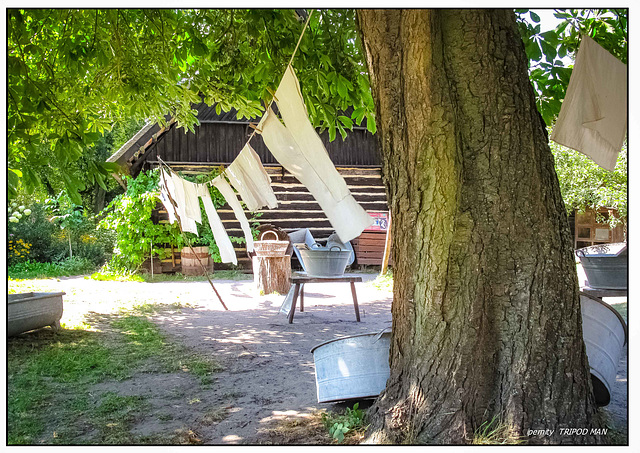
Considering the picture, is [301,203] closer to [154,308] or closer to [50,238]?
[154,308]

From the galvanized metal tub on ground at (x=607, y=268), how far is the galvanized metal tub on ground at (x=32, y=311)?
5840mm

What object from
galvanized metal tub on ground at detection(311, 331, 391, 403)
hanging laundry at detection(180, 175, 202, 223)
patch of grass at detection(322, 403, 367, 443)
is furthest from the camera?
hanging laundry at detection(180, 175, 202, 223)

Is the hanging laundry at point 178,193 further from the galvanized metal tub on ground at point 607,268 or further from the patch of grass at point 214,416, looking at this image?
the galvanized metal tub on ground at point 607,268

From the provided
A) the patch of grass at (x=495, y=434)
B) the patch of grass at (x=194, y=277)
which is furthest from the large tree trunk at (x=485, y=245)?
the patch of grass at (x=194, y=277)

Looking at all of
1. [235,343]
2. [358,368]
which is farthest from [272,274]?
[358,368]

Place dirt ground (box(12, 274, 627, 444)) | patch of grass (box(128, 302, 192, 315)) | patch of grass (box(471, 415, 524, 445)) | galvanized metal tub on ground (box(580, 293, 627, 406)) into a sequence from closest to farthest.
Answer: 1. patch of grass (box(471, 415, 524, 445))
2. galvanized metal tub on ground (box(580, 293, 627, 406))
3. dirt ground (box(12, 274, 627, 444))
4. patch of grass (box(128, 302, 192, 315))

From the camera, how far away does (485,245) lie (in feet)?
8.19

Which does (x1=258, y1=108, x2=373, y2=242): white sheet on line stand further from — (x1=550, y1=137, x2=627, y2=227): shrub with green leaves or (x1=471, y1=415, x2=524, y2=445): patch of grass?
(x1=550, y1=137, x2=627, y2=227): shrub with green leaves

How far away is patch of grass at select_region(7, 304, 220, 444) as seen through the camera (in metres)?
3.06

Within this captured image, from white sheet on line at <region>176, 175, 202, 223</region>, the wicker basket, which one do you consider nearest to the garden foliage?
the wicker basket

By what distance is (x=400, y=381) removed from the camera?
2.71 meters

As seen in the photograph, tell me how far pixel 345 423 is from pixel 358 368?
0.34m

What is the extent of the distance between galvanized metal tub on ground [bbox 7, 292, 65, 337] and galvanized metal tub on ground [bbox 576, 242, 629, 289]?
5.84 m

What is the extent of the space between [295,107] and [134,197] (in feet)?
35.4
